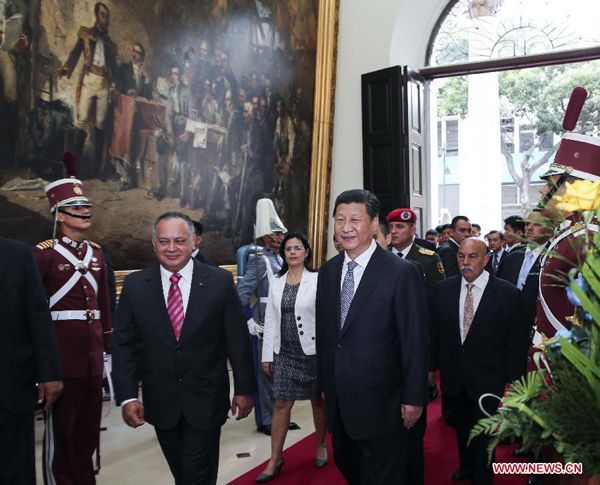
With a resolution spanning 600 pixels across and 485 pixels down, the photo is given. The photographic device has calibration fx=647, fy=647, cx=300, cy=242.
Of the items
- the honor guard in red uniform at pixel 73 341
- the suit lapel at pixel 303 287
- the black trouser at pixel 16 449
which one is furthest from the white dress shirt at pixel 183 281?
the suit lapel at pixel 303 287

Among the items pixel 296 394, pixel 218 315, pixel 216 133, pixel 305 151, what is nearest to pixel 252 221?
pixel 216 133

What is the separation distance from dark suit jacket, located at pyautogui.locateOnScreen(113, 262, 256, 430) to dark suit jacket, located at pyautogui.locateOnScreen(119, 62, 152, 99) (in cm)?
407

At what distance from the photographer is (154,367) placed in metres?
3.31

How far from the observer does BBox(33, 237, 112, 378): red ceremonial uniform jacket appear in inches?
168

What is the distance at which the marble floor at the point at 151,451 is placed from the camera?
4832 millimetres

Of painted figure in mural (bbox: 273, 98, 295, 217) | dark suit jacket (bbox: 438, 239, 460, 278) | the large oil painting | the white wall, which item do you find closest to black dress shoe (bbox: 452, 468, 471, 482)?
the large oil painting

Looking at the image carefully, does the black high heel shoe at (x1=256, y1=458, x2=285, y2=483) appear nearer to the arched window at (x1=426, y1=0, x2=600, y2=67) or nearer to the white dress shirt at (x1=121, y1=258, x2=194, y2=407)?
the white dress shirt at (x1=121, y1=258, x2=194, y2=407)

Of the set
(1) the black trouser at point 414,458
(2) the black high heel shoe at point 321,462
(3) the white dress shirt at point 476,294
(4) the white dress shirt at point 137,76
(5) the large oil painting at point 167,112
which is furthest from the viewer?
(4) the white dress shirt at point 137,76

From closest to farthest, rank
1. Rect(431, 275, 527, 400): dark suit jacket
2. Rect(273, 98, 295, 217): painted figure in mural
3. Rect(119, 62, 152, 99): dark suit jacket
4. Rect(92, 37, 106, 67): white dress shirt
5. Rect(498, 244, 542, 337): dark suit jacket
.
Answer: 1. Rect(431, 275, 527, 400): dark suit jacket
2. Rect(498, 244, 542, 337): dark suit jacket
3. Rect(92, 37, 106, 67): white dress shirt
4. Rect(119, 62, 152, 99): dark suit jacket
5. Rect(273, 98, 295, 217): painted figure in mural

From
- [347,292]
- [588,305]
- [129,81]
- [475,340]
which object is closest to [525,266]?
[475,340]

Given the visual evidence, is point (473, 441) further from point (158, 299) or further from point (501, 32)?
point (501, 32)

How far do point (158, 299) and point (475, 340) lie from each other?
2.24 metres

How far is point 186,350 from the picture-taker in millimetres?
3295

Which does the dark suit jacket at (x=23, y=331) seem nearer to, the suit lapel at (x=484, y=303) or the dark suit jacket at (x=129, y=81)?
the suit lapel at (x=484, y=303)
